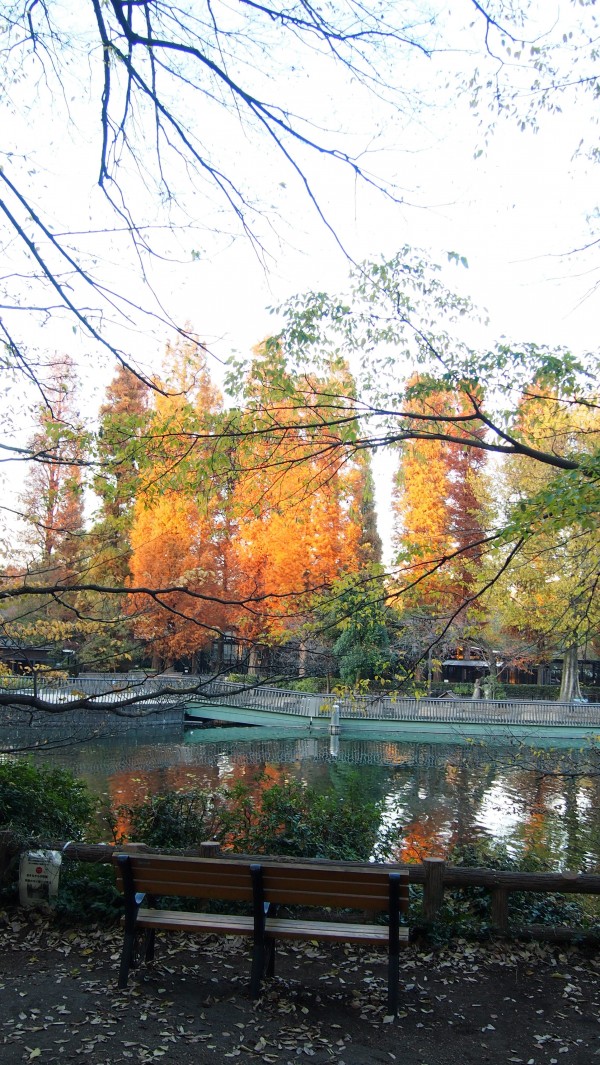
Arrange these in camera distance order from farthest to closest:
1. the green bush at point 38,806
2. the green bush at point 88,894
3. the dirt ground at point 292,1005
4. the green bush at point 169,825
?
the green bush at point 169,825 → the green bush at point 38,806 → the green bush at point 88,894 → the dirt ground at point 292,1005

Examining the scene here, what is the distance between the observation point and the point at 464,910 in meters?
5.12

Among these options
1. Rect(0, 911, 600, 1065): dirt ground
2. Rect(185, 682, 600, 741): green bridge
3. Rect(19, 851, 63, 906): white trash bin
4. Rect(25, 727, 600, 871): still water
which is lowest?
Rect(25, 727, 600, 871): still water

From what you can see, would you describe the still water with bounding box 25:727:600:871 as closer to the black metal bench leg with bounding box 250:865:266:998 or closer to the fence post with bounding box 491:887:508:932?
the fence post with bounding box 491:887:508:932

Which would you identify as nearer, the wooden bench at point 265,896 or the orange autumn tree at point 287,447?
the wooden bench at point 265,896

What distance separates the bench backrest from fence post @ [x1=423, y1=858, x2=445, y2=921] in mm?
977

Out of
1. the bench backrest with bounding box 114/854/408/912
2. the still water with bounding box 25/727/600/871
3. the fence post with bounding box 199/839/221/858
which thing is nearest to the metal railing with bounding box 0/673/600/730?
the still water with bounding box 25/727/600/871

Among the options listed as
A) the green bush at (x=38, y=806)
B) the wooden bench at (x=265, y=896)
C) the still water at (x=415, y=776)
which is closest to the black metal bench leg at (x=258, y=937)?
the wooden bench at (x=265, y=896)

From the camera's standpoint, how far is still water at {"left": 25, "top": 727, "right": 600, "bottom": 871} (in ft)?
39.6

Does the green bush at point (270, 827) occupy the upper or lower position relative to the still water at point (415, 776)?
upper

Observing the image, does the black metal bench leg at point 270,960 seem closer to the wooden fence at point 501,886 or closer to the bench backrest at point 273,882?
the bench backrest at point 273,882

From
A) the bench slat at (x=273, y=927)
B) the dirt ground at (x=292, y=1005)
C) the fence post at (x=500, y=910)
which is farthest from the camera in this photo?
the fence post at (x=500, y=910)

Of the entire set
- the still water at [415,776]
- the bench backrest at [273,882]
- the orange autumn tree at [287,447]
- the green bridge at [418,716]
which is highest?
the orange autumn tree at [287,447]

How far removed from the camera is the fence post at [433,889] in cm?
481

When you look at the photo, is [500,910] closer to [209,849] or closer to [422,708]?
[209,849]
